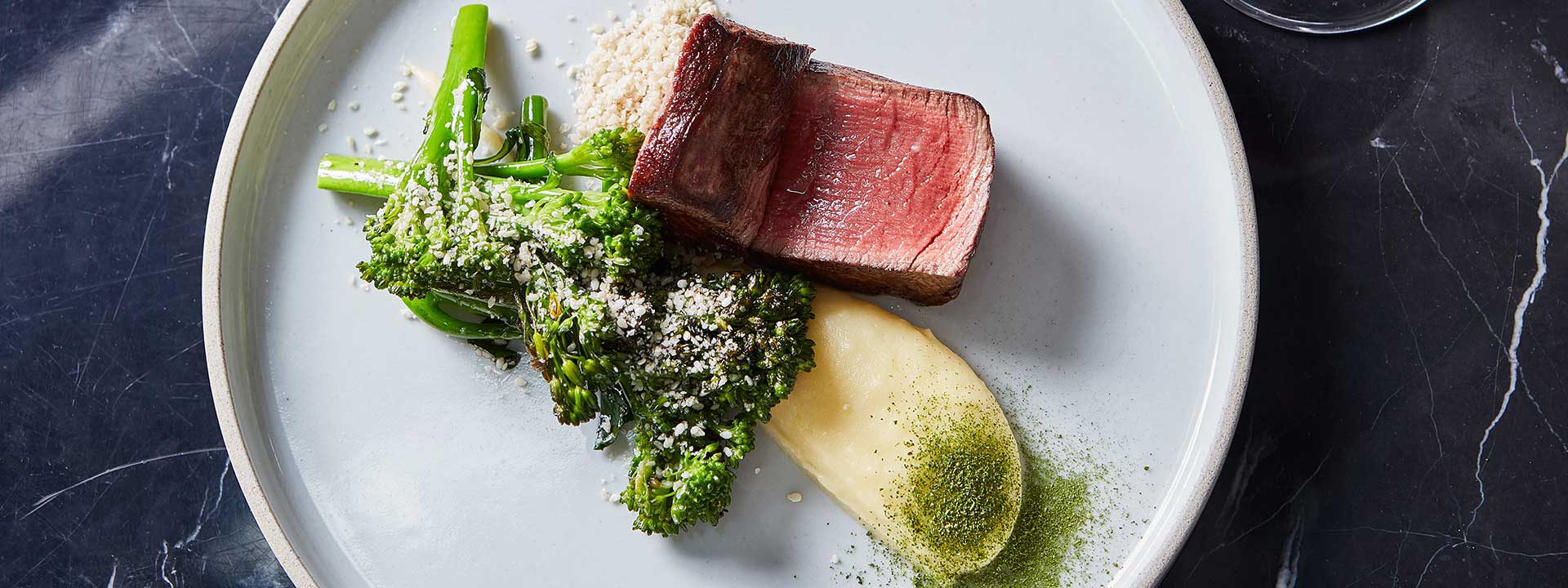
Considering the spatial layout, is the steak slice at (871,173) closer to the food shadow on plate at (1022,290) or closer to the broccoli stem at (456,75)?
the food shadow on plate at (1022,290)

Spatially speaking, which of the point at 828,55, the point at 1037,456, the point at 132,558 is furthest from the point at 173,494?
the point at 1037,456

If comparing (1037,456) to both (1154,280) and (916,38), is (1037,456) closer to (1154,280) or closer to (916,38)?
(1154,280)

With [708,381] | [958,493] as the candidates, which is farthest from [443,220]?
[958,493]

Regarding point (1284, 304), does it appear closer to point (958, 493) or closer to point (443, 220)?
point (958, 493)

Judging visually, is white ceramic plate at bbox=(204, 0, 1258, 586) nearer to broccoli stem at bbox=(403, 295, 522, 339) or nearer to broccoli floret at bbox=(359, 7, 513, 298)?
broccoli stem at bbox=(403, 295, 522, 339)

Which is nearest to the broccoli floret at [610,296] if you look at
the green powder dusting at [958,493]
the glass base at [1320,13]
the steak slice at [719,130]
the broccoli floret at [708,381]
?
the broccoli floret at [708,381]

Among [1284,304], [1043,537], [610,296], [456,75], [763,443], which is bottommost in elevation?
[1043,537]

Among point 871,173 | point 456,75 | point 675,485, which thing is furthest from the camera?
point 456,75
